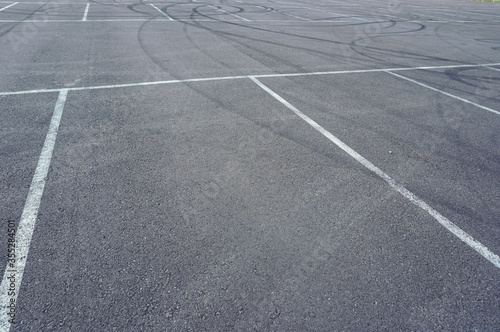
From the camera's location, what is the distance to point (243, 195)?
3873mm

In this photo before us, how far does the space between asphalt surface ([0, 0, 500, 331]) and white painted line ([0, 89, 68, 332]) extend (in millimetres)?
21

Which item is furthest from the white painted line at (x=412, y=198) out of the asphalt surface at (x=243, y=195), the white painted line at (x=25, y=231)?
the white painted line at (x=25, y=231)

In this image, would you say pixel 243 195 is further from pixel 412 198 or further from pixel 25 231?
pixel 25 231

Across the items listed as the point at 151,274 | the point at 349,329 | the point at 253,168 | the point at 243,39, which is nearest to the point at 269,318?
the point at 349,329

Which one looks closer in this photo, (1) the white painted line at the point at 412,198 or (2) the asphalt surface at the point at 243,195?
Answer: (2) the asphalt surface at the point at 243,195

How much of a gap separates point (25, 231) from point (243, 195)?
2.32 meters

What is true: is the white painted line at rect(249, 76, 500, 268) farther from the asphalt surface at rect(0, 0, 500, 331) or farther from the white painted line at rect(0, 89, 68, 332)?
the white painted line at rect(0, 89, 68, 332)

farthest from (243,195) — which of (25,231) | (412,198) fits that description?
(25,231)

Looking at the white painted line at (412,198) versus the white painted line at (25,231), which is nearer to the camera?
the white painted line at (25,231)

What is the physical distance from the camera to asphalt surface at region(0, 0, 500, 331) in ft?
8.78

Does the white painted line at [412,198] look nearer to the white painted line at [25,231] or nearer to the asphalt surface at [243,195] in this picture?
the asphalt surface at [243,195]

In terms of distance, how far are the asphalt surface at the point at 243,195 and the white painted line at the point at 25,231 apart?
21 millimetres

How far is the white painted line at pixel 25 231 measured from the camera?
2.58m

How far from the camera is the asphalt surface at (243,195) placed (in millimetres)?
2676
